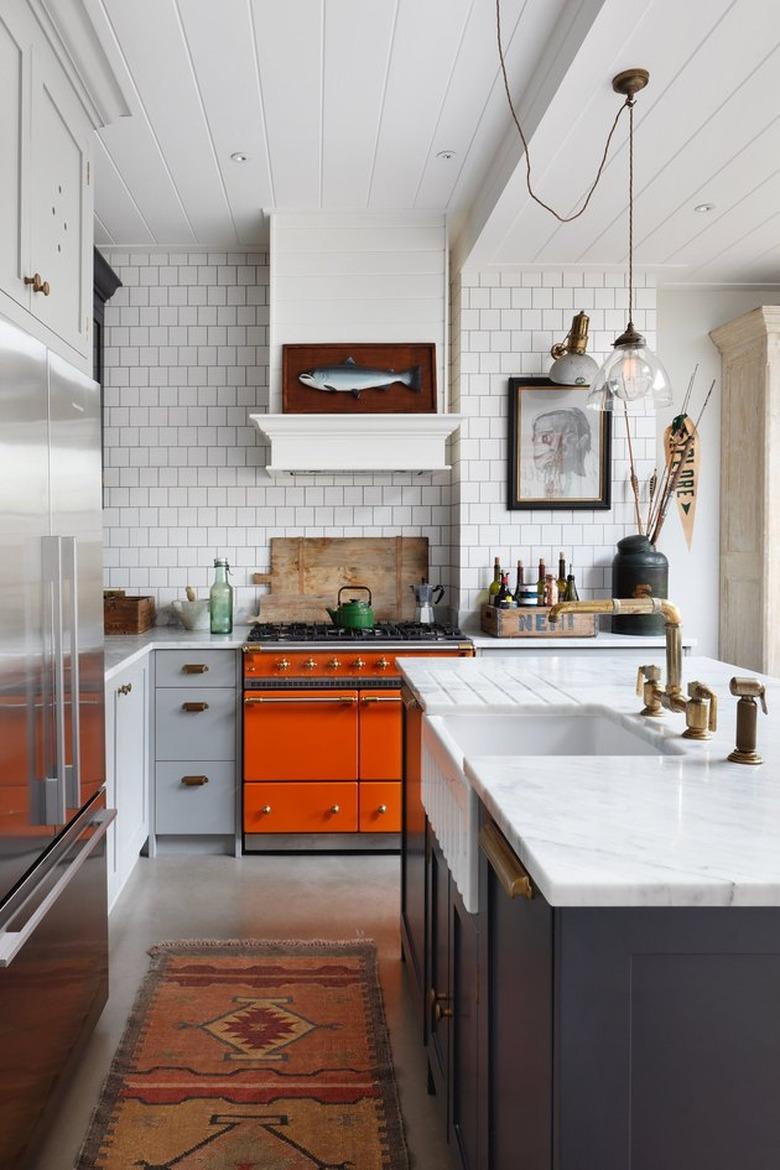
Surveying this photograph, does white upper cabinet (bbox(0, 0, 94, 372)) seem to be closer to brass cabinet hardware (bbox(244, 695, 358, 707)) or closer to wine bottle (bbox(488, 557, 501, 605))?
brass cabinet hardware (bbox(244, 695, 358, 707))

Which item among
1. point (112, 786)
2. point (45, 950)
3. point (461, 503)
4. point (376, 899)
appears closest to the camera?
point (45, 950)

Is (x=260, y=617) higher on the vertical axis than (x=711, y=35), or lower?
lower

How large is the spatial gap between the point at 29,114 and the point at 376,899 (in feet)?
9.40

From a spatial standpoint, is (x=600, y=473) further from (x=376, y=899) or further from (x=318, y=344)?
(x=376, y=899)

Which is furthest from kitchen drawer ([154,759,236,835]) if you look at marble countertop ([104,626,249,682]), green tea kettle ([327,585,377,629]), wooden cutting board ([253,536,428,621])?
wooden cutting board ([253,536,428,621])

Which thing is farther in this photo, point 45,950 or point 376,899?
point 376,899

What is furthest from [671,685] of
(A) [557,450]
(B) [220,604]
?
(B) [220,604]

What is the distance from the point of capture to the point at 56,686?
2.02 metres

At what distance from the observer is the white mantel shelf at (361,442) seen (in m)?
4.11

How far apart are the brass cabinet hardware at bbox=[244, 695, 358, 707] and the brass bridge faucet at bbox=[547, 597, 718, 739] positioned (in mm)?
2037

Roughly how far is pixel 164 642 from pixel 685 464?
289 centimetres

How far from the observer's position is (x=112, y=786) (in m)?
3.15

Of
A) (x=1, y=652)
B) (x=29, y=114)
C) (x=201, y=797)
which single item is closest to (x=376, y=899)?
(x=201, y=797)

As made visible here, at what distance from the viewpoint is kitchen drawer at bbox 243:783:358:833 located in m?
3.92
